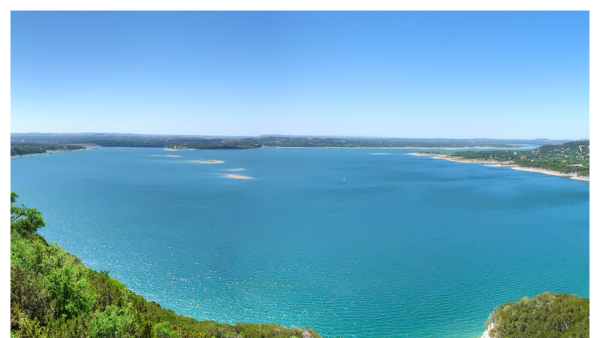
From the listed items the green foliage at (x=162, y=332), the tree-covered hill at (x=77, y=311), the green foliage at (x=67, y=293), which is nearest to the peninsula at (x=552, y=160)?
the tree-covered hill at (x=77, y=311)

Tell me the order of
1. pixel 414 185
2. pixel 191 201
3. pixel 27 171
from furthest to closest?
pixel 27 171 < pixel 414 185 < pixel 191 201

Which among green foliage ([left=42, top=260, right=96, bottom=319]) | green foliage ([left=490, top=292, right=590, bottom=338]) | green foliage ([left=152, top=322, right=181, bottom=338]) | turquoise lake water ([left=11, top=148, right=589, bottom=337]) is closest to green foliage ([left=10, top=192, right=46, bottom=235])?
turquoise lake water ([left=11, top=148, right=589, bottom=337])

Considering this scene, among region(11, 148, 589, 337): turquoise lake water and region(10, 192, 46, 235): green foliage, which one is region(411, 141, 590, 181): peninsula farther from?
region(10, 192, 46, 235): green foliage

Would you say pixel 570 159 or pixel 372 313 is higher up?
pixel 570 159

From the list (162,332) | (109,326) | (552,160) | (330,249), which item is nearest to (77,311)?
(109,326)
